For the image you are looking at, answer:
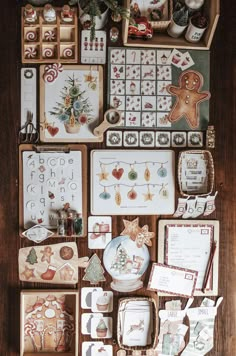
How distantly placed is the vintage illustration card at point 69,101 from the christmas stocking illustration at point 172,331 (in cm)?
99

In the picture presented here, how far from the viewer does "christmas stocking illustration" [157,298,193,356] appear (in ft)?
9.35

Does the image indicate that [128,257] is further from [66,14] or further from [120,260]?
[66,14]

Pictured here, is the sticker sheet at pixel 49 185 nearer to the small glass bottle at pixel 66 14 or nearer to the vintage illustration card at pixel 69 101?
the vintage illustration card at pixel 69 101

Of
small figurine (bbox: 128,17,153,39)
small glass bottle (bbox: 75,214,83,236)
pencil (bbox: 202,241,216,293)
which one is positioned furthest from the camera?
pencil (bbox: 202,241,216,293)

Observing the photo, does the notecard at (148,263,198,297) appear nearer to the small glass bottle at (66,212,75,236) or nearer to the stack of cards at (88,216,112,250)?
the stack of cards at (88,216,112,250)

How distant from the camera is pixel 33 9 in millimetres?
2637

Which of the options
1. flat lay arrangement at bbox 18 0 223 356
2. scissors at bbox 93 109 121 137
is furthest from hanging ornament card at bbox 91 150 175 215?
scissors at bbox 93 109 121 137

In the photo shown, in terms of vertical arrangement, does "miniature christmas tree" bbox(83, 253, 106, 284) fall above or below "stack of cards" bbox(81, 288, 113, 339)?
above

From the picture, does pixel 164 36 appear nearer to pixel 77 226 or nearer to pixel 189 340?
pixel 77 226

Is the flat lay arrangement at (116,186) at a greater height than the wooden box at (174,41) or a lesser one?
lesser

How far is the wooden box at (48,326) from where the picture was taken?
2.81 metres

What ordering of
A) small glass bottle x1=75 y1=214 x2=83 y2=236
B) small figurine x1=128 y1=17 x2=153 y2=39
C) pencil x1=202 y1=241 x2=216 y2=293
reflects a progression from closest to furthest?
small figurine x1=128 y1=17 x2=153 y2=39 → small glass bottle x1=75 y1=214 x2=83 y2=236 → pencil x1=202 y1=241 x2=216 y2=293

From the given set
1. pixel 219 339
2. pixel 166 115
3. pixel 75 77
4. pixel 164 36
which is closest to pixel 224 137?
pixel 166 115

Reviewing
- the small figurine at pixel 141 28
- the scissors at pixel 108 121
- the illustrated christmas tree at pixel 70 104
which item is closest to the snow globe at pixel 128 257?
the scissors at pixel 108 121
